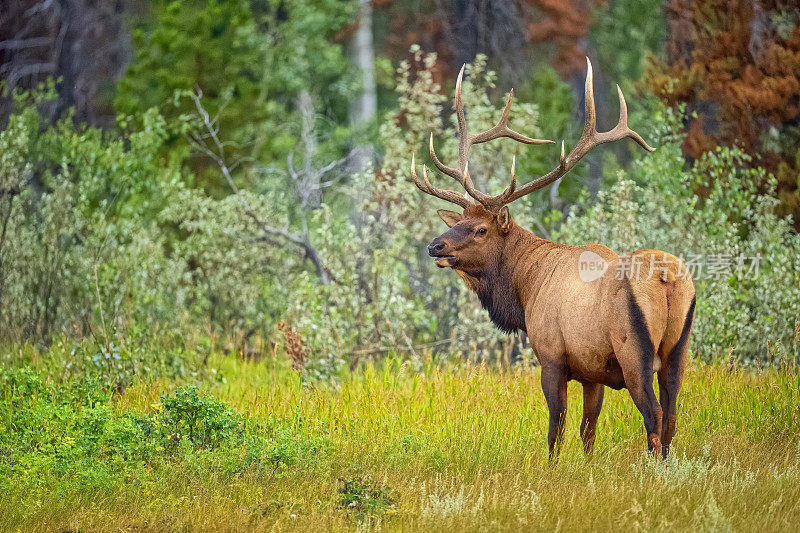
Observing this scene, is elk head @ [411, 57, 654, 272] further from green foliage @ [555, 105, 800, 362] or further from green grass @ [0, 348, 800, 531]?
green foliage @ [555, 105, 800, 362]

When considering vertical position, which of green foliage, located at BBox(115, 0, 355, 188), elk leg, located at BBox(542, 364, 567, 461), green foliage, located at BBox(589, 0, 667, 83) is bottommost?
elk leg, located at BBox(542, 364, 567, 461)

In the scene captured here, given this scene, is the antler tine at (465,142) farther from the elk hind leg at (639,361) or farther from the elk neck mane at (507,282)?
the elk hind leg at (639,361)

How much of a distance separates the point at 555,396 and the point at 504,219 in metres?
1.45

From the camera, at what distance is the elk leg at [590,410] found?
21.9ft

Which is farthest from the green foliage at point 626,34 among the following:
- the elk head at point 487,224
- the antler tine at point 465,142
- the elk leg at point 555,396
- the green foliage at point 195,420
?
the green foliage at point 195,420

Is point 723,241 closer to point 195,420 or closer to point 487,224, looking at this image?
point 487,224

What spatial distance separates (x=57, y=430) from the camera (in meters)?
6.73

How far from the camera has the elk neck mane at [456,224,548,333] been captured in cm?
712

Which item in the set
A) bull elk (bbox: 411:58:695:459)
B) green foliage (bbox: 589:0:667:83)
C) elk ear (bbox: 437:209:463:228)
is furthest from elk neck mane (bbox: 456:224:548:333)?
green foliage (bbox: 589:0:667:83)

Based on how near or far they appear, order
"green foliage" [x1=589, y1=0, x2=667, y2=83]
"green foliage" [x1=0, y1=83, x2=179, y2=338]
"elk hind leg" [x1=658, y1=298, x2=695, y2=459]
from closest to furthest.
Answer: "elk hind leg" [x1=658, y1=298, x2=695, y2=459] < "green foliage" [x1=0, y1=83, x2=179, y2=338] < "green foliage" [x1=589, y1=0, x2=667, y2=83]

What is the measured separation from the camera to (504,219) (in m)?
7.14

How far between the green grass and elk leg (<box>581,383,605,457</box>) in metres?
0.11

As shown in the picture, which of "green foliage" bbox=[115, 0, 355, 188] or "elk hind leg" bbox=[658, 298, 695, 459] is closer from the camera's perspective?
"elk hind leg" bbox=[658, 298, 695, 459]

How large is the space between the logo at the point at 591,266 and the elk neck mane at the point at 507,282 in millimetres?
701
